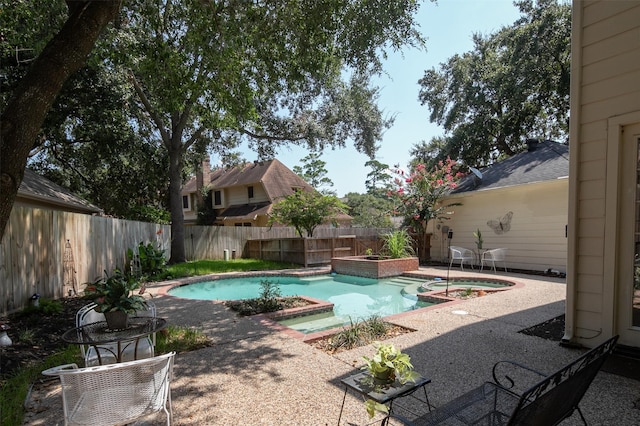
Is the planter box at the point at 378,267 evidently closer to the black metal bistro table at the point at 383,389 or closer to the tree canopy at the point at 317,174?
the black metal bistro table at the point at 383,389

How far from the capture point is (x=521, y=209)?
11.0 m

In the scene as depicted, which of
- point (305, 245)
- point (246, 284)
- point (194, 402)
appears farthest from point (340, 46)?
point (305, 245)

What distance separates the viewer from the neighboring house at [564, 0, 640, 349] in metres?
3.61

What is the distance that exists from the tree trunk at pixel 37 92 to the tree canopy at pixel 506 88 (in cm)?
1612

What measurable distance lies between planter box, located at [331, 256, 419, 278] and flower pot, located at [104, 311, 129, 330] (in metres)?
8.38

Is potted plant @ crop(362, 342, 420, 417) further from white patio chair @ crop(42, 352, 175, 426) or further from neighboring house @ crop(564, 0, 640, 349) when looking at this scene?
neighboring house @ crop(564, 0, 640, 349)

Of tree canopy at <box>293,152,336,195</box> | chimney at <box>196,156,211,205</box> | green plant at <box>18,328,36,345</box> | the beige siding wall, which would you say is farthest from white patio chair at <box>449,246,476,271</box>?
tree canopy at <box>293,152,336,195</box>

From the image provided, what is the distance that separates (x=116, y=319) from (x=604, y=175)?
518 centimetres

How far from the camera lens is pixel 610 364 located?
11.4 ft

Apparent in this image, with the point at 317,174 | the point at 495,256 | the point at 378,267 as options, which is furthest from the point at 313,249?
the point at 317,174

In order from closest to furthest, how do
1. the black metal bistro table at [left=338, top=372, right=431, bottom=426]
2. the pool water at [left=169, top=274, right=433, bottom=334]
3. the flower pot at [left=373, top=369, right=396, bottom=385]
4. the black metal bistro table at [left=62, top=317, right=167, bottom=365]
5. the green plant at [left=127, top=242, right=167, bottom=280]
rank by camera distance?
the black metal bistro table at [left=338, top=372, right=431, bottom=426]
the flower pot at [left=373, top=369, right=396, bottom=385]
the black metal bistro table at [left=62, top=317, right=167, bottom=365]
the pool water at [left=169, top=274, right=433, bottom=334]
the green plant at [left=127, top=242, right=167, bottom=280]

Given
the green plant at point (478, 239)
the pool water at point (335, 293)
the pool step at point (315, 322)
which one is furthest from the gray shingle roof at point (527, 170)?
the pool step at point (315, 322)

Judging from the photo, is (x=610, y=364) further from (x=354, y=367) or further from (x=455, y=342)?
(x=354, y=367)

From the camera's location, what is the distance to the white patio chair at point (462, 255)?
11.5 m
